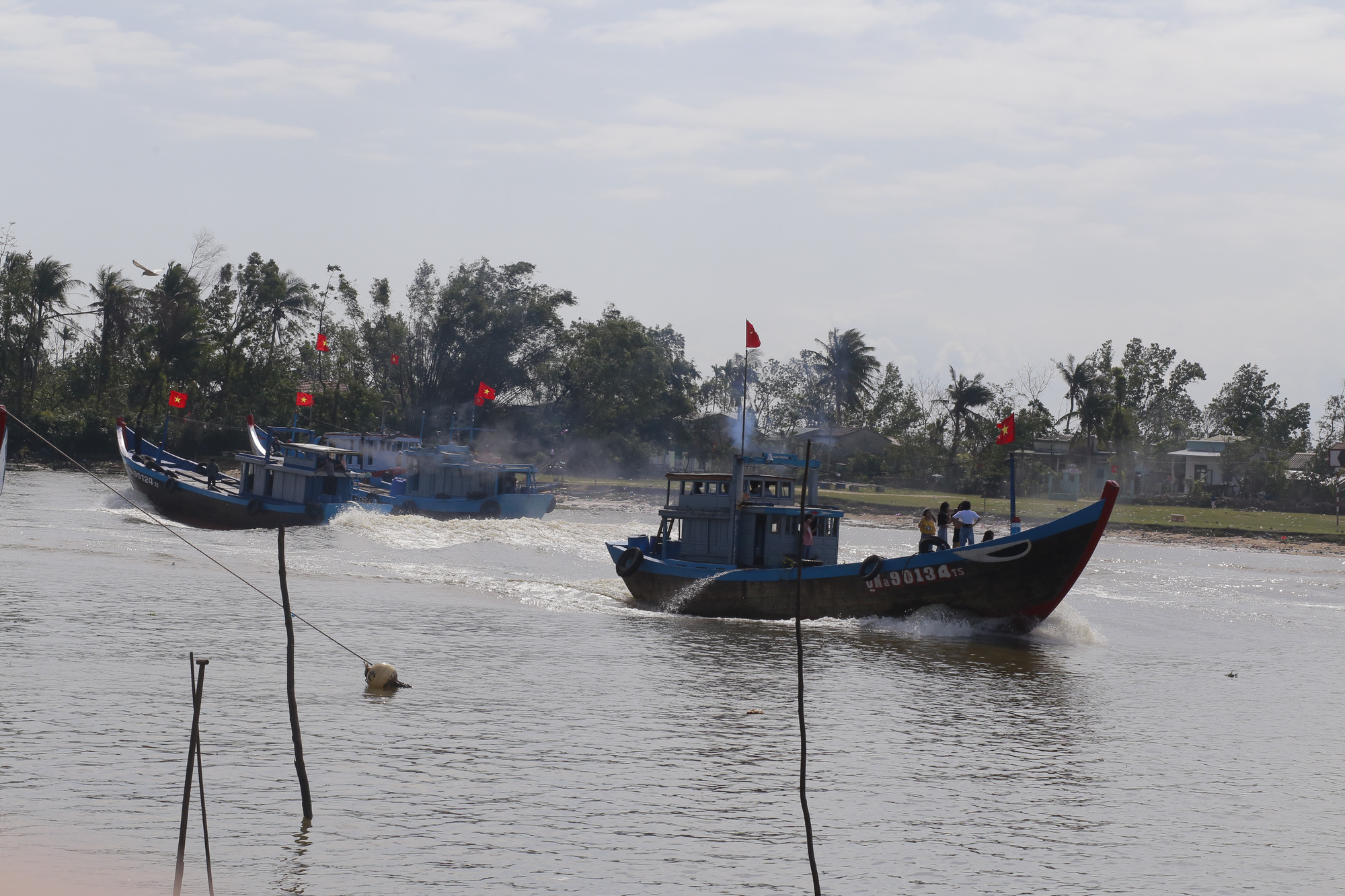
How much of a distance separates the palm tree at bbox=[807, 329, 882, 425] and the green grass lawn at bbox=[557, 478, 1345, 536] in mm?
20135

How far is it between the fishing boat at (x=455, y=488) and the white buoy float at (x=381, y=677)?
34777mm

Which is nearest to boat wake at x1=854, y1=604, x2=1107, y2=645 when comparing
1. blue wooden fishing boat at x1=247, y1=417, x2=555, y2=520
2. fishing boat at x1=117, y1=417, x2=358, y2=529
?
fishing boat at x1=117, y1=417, x2=358, y2=529

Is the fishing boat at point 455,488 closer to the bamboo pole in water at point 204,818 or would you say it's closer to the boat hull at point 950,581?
the boat hull at point 950,581

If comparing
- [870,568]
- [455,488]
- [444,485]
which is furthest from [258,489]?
[870,568]

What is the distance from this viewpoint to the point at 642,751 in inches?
559

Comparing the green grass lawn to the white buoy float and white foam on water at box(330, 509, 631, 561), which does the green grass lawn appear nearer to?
white foam on water at box(330, 509, 631, 561)

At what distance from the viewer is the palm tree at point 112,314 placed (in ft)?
269

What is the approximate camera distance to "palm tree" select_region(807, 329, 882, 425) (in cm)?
10088

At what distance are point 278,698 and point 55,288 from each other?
75374 mm

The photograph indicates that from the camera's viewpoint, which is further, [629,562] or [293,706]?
[629,562]

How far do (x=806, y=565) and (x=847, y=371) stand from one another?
77234mm

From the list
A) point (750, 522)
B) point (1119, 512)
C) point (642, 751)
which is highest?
point (750, 522)

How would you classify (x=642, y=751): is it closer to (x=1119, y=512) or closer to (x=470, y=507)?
(x=470, y=507)

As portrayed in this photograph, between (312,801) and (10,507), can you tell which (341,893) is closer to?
(312,801)
